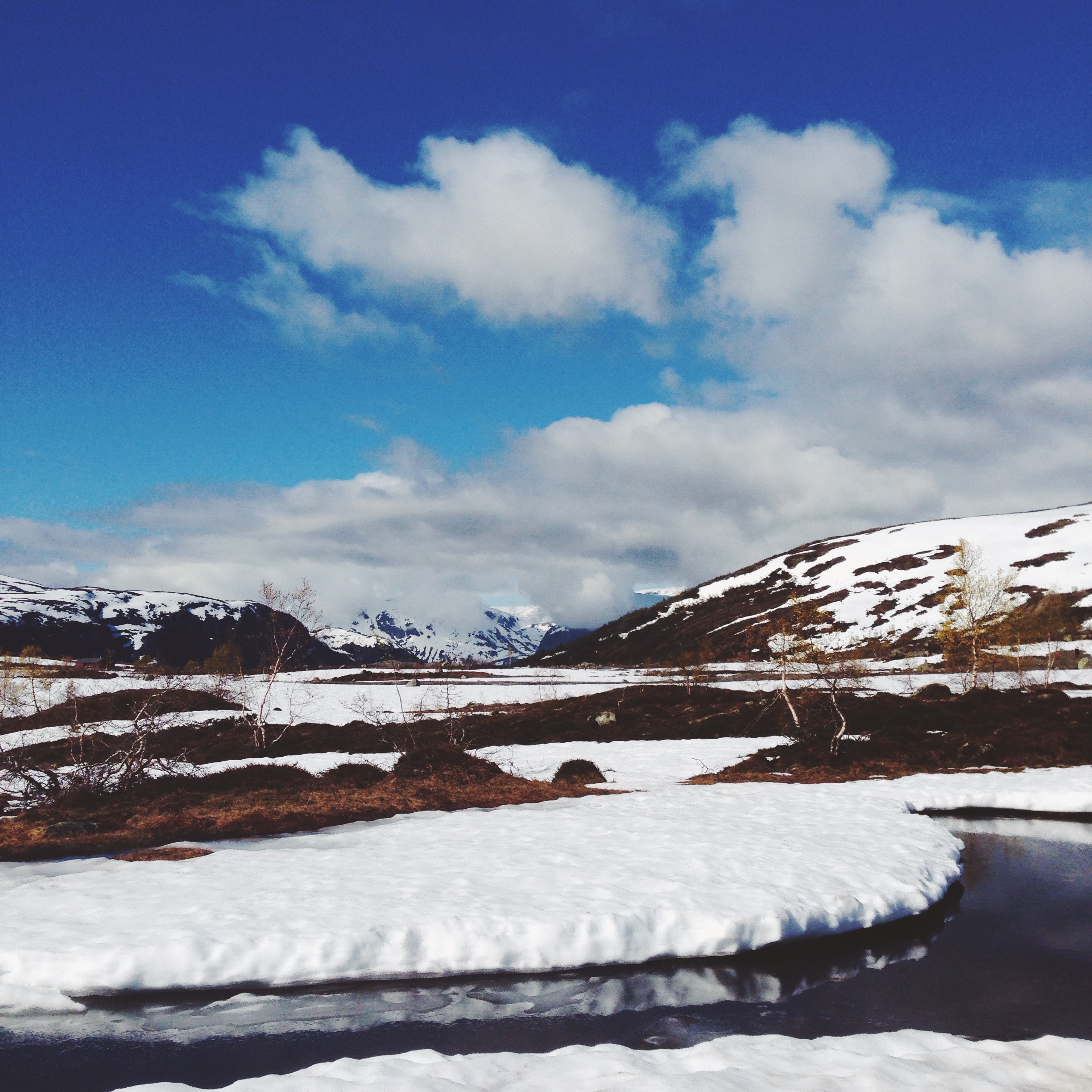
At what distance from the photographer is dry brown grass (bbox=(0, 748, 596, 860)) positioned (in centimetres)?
1403

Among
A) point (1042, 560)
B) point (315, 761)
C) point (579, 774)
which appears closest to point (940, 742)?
point (579, 774)

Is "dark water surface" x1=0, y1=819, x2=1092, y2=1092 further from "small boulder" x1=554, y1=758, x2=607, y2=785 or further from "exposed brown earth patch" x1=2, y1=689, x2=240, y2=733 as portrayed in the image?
"exposed brown earth patch" x1=2, y1=689, x2=240, y2=733

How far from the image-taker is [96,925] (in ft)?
29.6

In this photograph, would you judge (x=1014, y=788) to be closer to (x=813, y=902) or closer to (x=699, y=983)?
(x=813, y=902)

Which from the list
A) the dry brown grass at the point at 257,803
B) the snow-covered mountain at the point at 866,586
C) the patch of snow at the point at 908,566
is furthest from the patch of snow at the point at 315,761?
the patch of snow at the point at 908,566

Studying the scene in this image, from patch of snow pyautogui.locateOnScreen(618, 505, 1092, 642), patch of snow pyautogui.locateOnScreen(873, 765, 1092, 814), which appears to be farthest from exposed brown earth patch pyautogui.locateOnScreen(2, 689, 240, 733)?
patch of snow pyautogui.locateOnScreen(618, 505, 1092, 642)

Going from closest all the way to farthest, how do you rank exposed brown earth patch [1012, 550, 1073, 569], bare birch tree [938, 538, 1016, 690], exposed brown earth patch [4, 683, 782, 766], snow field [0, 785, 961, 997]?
1. snow field [0, 785, 961, 997]
2. exposed brown earth patch [4, 683, 782, 766]
3. bare birch tree [938, 538, 1016, 690]
4. exposed brown earth patch [1012, 550, 1073, 569]

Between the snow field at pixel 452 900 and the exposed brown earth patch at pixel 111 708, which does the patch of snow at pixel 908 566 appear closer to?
the exposed brown earth patch at pixel 111 708

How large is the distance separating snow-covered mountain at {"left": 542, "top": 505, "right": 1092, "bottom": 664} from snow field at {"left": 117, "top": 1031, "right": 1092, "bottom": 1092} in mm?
77728

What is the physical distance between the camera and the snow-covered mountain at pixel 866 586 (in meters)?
97.5

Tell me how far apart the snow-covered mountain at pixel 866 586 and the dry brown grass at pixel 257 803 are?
65531 millimetres

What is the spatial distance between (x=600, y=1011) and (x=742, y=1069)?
1932 mm

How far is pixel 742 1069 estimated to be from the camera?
20.5 feet

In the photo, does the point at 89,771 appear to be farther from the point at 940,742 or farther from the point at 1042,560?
the point at 1042,560
